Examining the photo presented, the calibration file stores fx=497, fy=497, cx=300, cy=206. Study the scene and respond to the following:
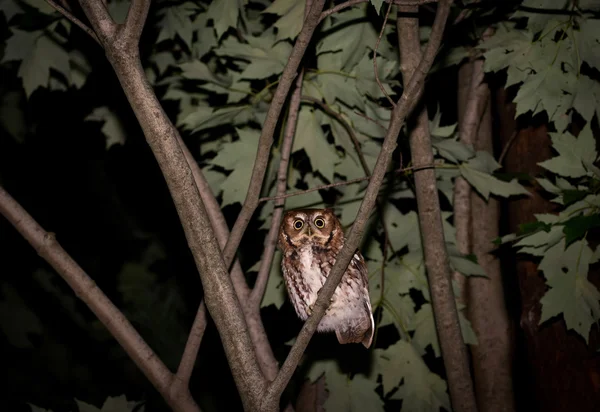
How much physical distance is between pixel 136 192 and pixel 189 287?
131 centimetres

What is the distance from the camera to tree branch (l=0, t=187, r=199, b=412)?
2.06m

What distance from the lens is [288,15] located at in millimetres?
2600

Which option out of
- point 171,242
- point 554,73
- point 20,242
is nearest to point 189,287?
point 171,242

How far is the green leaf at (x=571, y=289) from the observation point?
230 centimetres

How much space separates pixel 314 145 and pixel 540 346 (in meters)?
1.56

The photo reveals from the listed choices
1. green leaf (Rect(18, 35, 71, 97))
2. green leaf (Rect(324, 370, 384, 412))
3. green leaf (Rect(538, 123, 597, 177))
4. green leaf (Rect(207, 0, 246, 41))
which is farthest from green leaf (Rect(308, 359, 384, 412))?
green leaf (Rect(18, 35, 71, 97))

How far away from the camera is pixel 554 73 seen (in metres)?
2.41

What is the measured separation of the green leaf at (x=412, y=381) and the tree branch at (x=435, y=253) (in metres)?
0.41

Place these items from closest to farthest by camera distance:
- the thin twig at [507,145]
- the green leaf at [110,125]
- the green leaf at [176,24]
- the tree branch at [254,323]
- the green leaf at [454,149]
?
the tree branch at [254,323]
the green leaf at [454,149]
the thin twig at [507,145]
the green leaf at [176,24]
the green leaf at [110,125]

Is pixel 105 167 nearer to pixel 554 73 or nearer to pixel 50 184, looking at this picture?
pixel 50 184

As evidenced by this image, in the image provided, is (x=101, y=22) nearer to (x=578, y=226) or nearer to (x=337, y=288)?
(x=337, y=288)

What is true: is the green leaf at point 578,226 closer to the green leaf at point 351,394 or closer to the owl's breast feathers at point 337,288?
the owl's breast feathers at point 337,288

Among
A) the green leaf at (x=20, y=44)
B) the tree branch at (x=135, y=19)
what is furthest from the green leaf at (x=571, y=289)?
the green leaf at (x=20, y=44)

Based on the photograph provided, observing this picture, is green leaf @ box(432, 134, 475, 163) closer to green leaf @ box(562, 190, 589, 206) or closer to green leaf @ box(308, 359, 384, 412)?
green leaf @ box(562, 190, 589, 206)
